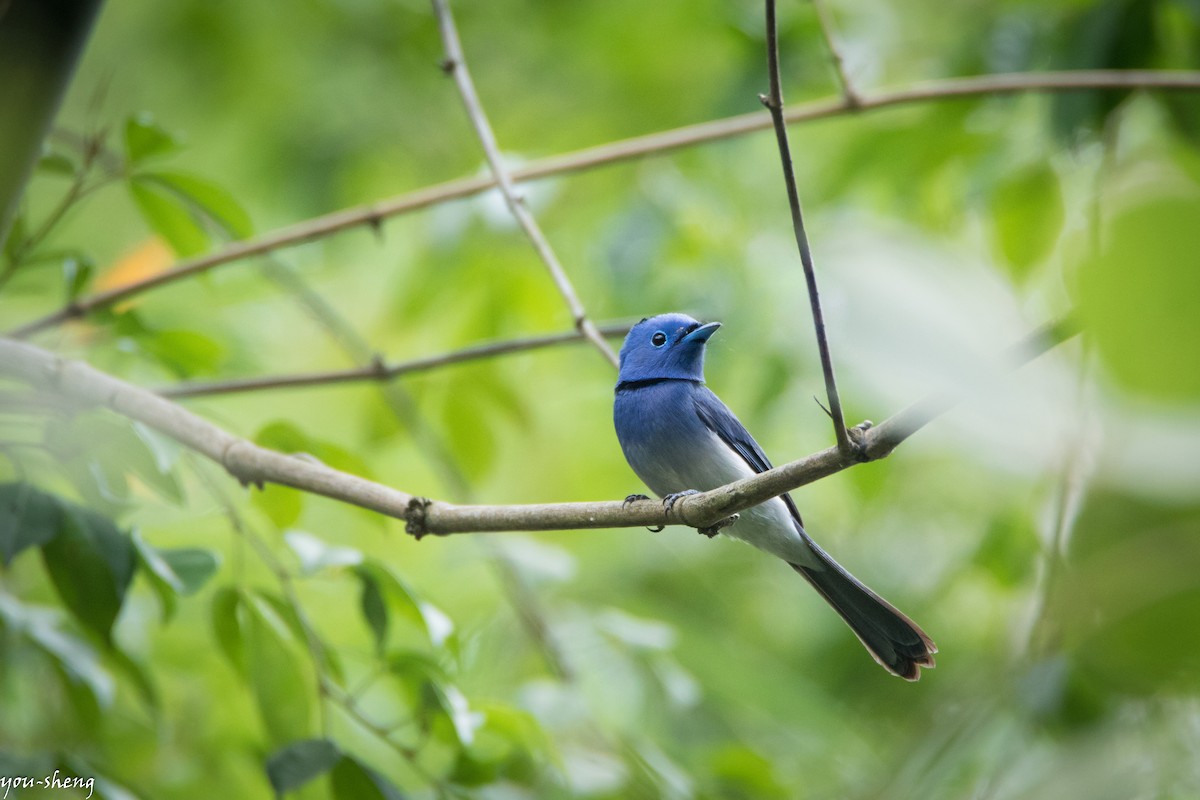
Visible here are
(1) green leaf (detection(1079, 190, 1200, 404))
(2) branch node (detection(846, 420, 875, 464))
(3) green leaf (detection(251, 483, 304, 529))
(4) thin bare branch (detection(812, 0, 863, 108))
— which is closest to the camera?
(1) green leaf (detection(1079, 190, 1200, 404))

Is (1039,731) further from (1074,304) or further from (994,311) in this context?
(1074,304)

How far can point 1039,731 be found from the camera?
5.83 feet

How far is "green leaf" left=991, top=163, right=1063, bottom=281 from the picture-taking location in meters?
3.78

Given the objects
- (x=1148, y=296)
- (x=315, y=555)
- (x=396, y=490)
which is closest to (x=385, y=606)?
(x=315, y=555)

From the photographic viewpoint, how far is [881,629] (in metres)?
2.90

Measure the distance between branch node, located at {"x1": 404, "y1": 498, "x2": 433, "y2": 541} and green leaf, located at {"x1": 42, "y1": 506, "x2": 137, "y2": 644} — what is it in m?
0.69

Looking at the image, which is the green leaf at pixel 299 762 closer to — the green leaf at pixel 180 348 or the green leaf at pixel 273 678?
the green leaf at pixel 273 678

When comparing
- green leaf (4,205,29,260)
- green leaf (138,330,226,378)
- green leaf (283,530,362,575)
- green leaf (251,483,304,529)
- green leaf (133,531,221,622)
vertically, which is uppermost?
green leaf (4,205,29,260)

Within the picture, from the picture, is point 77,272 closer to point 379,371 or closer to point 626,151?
point 379,371

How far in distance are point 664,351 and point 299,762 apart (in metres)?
1.72

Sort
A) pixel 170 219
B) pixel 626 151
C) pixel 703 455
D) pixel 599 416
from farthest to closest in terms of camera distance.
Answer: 1. pixel 599 416
2. pixel 626 151
3. pixel 703 455
4. pixel 170 219

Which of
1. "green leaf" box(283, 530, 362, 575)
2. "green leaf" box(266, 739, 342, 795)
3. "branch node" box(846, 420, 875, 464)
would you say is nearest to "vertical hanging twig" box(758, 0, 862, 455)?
"branch node" box(846, 420, 875, 464)

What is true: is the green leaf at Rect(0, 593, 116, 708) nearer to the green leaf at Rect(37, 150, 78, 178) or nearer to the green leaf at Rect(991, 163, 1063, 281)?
the green leaf at Rect(37, 150, 78, 178)

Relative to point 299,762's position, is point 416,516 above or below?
above
